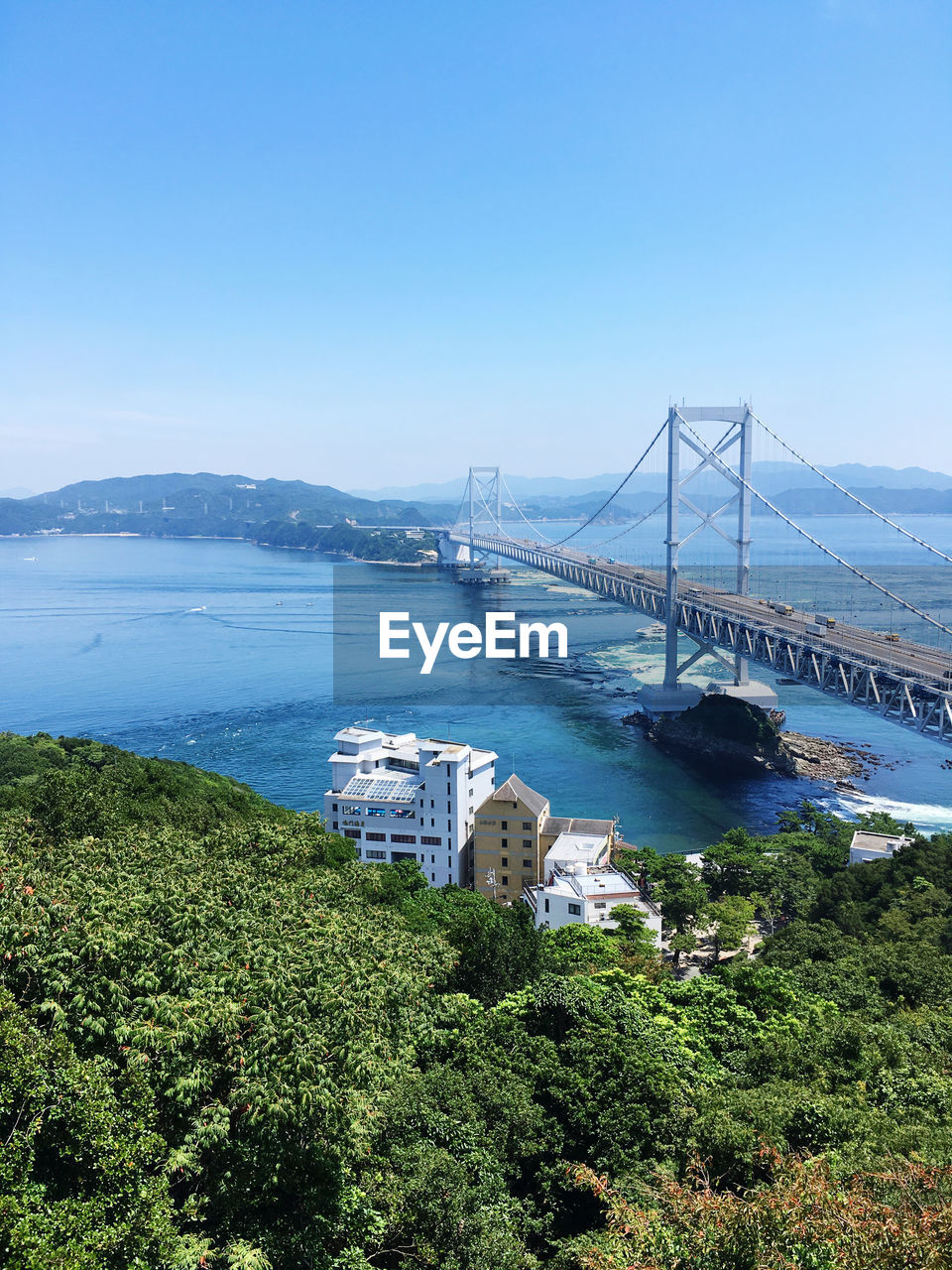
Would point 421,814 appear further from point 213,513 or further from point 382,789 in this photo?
point 213,513

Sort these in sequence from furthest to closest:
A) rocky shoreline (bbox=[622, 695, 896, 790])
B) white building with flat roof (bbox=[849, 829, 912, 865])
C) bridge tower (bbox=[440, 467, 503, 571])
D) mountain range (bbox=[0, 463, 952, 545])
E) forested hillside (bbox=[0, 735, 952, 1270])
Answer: mountain range (bbox=[0, 463, 952, 545]), bridge tower (bbox=[440, 467, 503, 571]), rocky shoreline (bbox=[622, 695, 896, 790]), white building with flat roof (bbox=[849, 829, 912, 865]), forested hillside (bbox=[0, 735, 952, 1270])

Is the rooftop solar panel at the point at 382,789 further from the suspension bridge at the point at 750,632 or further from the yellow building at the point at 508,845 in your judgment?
the suspension bridge at the point at 750,632

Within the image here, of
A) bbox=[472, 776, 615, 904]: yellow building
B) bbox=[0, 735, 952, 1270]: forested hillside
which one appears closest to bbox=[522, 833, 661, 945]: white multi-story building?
bbox=[472, 776, 615, 904]: yellow building

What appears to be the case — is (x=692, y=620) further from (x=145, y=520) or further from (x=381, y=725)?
(x=145, y=520)

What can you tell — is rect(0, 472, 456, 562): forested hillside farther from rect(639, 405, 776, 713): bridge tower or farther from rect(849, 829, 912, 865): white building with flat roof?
rect(849, 829, 912, 865): white building with flat roof

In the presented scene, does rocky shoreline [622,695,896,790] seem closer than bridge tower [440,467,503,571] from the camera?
Yes

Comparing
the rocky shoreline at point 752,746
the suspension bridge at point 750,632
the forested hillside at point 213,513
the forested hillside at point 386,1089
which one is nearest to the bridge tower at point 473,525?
the forested hillside at point 213,513

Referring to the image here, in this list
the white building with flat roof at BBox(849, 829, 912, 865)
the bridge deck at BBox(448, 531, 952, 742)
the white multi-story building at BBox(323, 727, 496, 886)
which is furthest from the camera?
the bridge deck at BBox(448, 531, 952, 742)

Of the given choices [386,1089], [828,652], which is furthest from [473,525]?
[386,1089]
